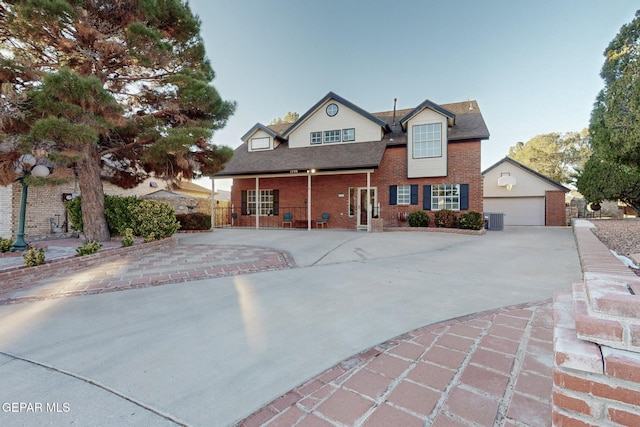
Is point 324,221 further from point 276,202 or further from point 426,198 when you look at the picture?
point 426,198

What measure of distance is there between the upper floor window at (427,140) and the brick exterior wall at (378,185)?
57 centimetres

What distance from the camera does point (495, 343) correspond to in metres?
2.65

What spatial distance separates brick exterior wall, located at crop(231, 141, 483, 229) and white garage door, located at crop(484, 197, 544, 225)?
820 centimetres

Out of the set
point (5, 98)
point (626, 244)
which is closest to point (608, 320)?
point (626, 244)

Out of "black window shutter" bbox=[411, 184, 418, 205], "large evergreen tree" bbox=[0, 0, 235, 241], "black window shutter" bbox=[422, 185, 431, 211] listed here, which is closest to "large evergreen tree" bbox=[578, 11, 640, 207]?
"black window shutter" bbox=[422, 185, 431, 211]

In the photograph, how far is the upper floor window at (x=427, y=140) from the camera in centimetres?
1372

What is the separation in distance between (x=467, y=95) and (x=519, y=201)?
7.77m

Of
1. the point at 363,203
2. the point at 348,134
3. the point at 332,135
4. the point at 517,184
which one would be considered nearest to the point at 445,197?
the point at 363,203

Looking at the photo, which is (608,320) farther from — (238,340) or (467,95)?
(467,95)

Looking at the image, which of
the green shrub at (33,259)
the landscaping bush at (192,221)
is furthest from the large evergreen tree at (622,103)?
the landscaping bush at (192,221)

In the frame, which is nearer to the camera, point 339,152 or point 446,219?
point 446,219

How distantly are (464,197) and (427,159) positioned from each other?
2408mm

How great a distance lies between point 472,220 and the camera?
12.5 m

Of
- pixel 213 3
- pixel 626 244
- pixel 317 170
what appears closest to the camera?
pixel 626 244
